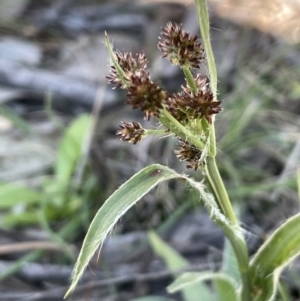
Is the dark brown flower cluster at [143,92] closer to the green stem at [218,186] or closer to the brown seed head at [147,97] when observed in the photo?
the brown seed head at [147,97]

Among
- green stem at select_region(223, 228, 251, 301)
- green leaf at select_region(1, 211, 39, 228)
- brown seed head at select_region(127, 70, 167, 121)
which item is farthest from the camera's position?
green leaf at select_region(1, 211, 39, 228)

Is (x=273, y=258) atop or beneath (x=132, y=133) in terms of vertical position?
beneath

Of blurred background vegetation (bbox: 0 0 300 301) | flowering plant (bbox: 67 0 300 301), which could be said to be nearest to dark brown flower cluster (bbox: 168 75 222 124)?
flowering plant (bbox: 67 0 300 301)

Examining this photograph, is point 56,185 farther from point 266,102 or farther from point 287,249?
point 287,249

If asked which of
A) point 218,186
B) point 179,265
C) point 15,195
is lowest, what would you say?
point 179,265

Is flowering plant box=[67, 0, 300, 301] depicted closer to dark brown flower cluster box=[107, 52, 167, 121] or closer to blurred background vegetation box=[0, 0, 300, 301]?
A: dark brown flower cluster box=[107, 52, 167, 121]

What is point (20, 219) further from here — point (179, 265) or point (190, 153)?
point (190, 153)

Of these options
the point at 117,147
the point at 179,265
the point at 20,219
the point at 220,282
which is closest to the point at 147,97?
the point at 220,282
